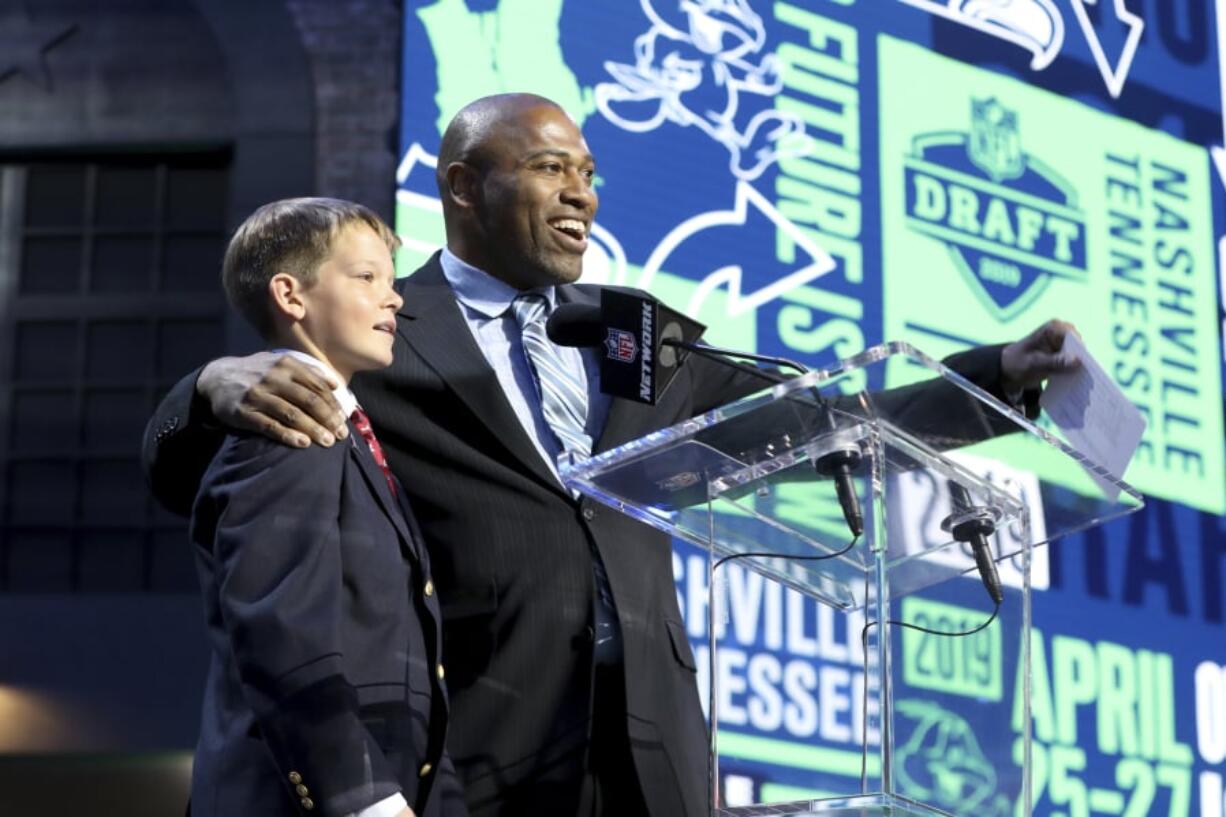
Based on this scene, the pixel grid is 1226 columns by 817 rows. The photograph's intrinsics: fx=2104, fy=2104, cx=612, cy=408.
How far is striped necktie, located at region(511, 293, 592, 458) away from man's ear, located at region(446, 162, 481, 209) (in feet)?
0.66

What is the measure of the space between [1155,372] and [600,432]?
117 inches

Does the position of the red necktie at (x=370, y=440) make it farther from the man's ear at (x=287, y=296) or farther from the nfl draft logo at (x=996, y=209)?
the nfl draft logo at (x=996, y=209)

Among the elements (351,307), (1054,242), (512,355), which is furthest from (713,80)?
(351,307)

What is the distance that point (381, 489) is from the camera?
2.08 metres

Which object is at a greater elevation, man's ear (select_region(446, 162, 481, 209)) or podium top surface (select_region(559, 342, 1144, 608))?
man's ear (select_region(446, 162, 481, 209))

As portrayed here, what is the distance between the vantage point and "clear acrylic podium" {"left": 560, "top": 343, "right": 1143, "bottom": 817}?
6.13 feet

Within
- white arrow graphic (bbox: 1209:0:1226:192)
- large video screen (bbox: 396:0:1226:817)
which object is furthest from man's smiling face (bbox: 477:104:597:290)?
white arrow graphic (bbox: 1209:0:1226:192)

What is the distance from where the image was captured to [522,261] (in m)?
2.49

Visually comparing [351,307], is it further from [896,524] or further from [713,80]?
[713,80]

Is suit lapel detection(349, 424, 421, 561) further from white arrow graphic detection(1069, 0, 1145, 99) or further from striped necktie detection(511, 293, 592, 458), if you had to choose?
white arrow graphic detection(1069, 0, 1145, 99)

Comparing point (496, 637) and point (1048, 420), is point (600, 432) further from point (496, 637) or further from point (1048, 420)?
point (1048, 420)

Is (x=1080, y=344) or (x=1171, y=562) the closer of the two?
(x=1080, y=344)

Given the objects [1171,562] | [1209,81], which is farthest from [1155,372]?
[1209,81]

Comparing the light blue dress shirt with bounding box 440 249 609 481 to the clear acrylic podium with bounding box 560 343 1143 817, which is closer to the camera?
the clear acrylic podium with bounding box 560 343 1143 817
